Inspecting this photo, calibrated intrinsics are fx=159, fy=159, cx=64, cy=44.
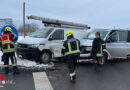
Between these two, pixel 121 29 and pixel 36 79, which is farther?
pixel 121 29

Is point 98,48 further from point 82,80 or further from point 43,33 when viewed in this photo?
point 43,33

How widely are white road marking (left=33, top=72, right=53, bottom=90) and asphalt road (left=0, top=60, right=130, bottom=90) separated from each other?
131mm

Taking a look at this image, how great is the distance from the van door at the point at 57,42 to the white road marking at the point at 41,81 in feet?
6.80

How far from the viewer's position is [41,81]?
587 cm

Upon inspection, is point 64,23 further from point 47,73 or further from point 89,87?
point 89,87

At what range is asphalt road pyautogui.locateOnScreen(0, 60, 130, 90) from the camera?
17.5ft

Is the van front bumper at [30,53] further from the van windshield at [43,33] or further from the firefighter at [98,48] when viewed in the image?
the firefighter at [98,48]

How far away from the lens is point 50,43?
859cm

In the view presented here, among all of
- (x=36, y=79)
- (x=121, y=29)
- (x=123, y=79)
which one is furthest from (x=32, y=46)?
(x=121, y=29)

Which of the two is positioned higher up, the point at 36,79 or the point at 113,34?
the point at 113,34

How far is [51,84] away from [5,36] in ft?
9.42

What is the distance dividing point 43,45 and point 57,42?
924 millimetres

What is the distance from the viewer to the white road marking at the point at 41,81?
5.26 meters

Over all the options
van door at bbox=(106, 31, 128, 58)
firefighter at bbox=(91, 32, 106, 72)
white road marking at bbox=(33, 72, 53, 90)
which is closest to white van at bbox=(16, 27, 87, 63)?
white road marking at bbox=(33, 72, 53, 90)
